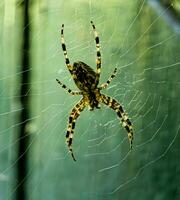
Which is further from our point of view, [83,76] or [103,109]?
[103,109]

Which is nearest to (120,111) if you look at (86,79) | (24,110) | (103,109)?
(103,109)

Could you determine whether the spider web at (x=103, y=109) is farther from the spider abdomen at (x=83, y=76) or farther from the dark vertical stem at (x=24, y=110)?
the spider abdomen at (x=83, y=76)

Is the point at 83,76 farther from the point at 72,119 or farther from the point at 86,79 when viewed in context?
the point at 72,119

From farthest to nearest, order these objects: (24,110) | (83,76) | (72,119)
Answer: (24,110)
(72,119)
(83,76)

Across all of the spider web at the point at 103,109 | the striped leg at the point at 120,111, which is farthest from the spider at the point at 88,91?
the spider web at the point at 103,109

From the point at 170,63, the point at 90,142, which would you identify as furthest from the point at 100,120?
the point at 170,63

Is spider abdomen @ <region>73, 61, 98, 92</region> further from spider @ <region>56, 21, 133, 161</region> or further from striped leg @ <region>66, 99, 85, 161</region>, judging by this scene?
striped leg @ <region>66, 99, 85, 161</region>

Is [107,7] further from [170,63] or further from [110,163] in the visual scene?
[110,163]

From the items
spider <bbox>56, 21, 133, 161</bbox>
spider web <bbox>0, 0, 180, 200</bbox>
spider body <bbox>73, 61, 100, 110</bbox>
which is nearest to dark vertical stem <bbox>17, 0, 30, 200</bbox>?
spider web <bbox>0, 0, 180, 200</bbox>
